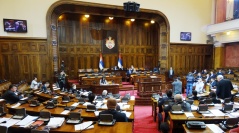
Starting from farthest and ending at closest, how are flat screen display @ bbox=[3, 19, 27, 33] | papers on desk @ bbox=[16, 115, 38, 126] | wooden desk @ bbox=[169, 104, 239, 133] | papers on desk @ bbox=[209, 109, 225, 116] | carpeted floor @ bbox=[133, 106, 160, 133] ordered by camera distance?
flat screen display @ bbox=[3, 19, 27, 33] < carpeted floor @ bbox=[133, 106, 160, 133] < papers on desk @ bbox=[209, 109, 225, 116] < wooden desk @ bbox=[169, 104, 239, 133] < papers on desk @ bbox=[16, 115, 38, 126]

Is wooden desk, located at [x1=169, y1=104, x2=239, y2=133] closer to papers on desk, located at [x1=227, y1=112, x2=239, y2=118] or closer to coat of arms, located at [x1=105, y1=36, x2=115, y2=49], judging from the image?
papers on desk, located at [x1=227, y1=112, x2=239, y2=118]

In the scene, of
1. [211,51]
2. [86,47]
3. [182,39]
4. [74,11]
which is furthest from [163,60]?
[74,11]

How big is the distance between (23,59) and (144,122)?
9.94 metres

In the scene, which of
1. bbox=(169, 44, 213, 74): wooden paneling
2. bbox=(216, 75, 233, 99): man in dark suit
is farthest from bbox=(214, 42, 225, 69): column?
bbox=(216, 75, 233, 99): man in dark suit

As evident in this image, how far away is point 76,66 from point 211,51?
13.4m

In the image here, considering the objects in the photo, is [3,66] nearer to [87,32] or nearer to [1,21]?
[1,21]

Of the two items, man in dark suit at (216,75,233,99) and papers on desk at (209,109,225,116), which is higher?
man in dark suit at (216,75,233,99)

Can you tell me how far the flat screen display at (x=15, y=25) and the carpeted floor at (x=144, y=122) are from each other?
952 centimetres

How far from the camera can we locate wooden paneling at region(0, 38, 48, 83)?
37.8 feet

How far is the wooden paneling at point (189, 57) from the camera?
16031 mm

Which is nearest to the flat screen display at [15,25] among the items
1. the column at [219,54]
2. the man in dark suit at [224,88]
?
the man in dark suit at [224,88]

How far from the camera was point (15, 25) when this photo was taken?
11.3 metres

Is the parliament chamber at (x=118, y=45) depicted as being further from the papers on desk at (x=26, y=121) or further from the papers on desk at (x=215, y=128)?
the papers on desk at (x=215, y=128)

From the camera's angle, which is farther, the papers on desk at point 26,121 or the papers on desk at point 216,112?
the papers on desk at point 216,112
